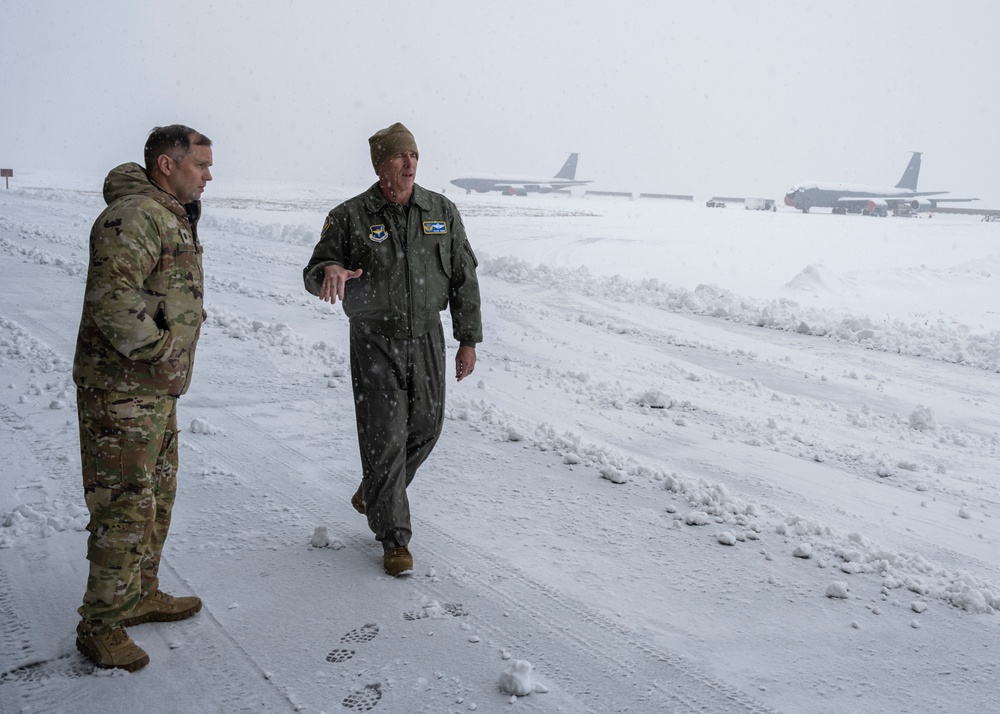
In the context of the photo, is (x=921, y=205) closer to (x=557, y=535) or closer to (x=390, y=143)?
(x=557, y=535)

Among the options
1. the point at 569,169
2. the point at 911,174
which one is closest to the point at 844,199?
the point at 911,174

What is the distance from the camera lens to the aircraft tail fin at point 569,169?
9494cm

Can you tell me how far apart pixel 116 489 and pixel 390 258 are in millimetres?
1451

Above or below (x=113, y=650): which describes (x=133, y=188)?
above

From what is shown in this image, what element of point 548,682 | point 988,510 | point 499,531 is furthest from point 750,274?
point 548,682


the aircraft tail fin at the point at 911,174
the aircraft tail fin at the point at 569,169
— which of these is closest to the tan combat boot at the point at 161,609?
the aircraft tail fin at the point at 911,174

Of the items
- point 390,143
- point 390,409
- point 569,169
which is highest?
point 569,169

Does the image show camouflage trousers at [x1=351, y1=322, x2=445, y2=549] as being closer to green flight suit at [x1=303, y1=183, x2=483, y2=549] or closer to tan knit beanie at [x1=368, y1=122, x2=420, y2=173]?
green flight suit at [x1=303, y1=183, x2=483, y2=549]

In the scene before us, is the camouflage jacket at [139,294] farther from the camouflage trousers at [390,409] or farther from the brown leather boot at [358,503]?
the brown leather boot at [358,503]

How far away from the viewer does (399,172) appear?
3256mm

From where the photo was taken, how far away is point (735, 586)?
3326mm

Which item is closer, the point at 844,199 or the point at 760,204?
the point at 844,199

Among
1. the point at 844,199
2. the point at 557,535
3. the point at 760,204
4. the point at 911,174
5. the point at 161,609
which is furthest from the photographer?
the point at 911,174

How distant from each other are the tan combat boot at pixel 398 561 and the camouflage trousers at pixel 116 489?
106cm
